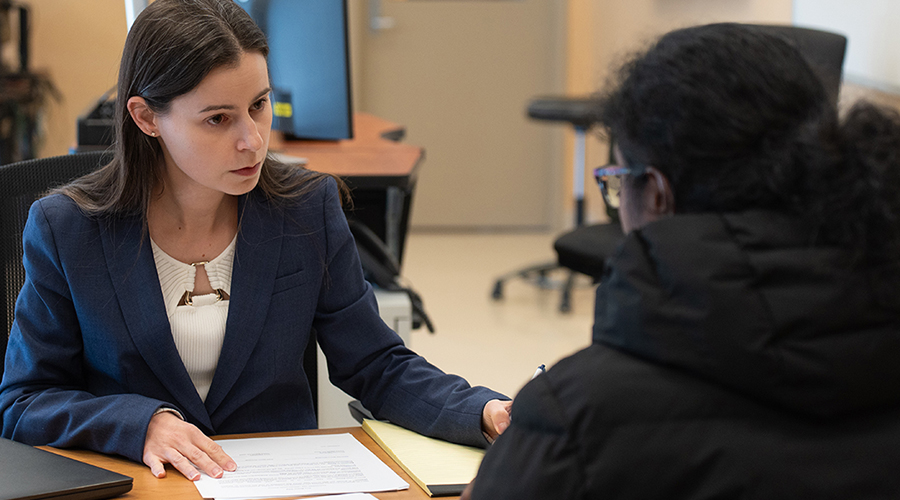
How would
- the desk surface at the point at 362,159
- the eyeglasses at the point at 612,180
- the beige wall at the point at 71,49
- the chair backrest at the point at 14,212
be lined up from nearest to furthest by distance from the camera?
1. the eyeglasses at the point at 612,180
2. the chair backrest at the point at 14,212
3. the desk surface at the point at 362,159
4. the beige wall at the point at 71,49

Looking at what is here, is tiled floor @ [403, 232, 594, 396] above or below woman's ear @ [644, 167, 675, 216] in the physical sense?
below

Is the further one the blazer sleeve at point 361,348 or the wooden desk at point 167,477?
the blazer sleeve at point 361,348

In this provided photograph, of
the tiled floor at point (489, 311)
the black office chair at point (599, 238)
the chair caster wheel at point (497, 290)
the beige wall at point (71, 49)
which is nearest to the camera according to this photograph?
the black office chair at point (599, 238)

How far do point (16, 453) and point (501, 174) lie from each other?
14.8 feet

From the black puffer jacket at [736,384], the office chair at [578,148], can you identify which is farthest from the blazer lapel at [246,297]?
the office chair at [578,148]

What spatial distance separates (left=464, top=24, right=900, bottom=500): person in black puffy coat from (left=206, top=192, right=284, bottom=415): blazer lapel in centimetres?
61

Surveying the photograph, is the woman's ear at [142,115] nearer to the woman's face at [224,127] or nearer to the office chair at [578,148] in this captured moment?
the woman's face at [224,127]

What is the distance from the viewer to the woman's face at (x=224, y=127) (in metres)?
1.11

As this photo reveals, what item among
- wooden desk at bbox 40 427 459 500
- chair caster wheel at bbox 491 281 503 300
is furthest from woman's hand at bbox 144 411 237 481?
chair caster wheel at bbox 491 281 503 300

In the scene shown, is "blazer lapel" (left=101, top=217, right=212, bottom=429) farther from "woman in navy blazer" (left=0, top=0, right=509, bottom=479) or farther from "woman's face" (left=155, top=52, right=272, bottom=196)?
"woman's face" (left=155, top=52, right=272, bottom=196)

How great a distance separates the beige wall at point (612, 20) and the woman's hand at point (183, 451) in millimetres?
3195

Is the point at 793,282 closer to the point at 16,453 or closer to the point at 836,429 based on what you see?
the point at 836,429

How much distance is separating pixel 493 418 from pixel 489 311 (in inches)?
111

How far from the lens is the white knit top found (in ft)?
3.84
